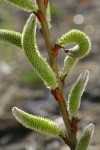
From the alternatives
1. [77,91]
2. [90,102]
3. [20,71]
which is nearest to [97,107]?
[90,102]

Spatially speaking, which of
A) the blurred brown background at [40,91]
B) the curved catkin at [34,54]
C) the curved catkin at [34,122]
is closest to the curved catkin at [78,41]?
the curved catkin at [34,54]

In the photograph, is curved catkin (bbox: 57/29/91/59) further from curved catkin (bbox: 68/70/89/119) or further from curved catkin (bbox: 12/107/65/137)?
curved catkin (bbox: 12/107/65/137)

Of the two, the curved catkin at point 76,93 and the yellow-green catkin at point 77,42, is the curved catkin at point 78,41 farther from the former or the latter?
the curved catkin at point 76,93

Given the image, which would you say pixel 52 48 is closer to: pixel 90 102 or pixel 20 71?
pixel 90 102

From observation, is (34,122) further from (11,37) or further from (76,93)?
(11,37)

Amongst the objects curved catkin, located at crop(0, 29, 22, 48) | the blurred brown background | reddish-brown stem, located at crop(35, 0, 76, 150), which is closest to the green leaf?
reddish-brown stem, located at crop(35, 0, 76, 150)
